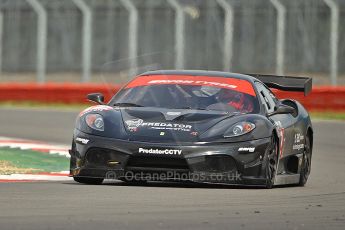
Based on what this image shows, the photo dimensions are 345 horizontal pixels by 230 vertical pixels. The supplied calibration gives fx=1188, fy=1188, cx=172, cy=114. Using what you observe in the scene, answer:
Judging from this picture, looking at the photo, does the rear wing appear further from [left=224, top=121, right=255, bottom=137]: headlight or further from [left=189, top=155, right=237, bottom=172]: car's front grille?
[left=189, top=155, right=237, bottom=172]: car's front grille

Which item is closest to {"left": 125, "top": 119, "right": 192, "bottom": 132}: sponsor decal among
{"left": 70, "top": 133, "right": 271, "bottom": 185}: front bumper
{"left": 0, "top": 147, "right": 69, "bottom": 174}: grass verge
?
{"left": 70, "top": 133, "right": 271, "bottom": 185}: front bumper

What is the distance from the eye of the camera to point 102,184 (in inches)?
428

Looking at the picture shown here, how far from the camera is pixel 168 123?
10.6 metres

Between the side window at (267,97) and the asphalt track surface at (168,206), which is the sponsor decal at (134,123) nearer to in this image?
the asphalt track surface at (168,206)

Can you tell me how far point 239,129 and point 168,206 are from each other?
2.04 metres

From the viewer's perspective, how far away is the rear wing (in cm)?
1293

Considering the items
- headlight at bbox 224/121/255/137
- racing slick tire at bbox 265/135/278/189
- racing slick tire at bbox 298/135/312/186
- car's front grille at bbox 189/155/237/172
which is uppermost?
headlight at bbox 224/121/255/137

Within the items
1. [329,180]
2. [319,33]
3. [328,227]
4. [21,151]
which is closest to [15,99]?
[319,33]

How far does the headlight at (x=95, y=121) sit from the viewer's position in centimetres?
1065

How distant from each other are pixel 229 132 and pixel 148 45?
23831mm

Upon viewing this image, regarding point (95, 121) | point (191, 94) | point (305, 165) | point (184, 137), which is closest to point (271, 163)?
point (184, 137)

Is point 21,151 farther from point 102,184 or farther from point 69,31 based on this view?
point 69,31

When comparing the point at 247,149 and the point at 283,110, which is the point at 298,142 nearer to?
the point at 283,110

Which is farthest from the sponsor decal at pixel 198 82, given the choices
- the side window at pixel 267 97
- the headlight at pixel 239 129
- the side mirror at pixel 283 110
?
the headlight at pixel 239 129
